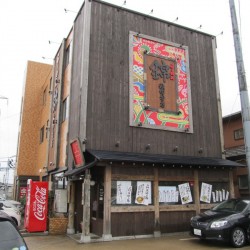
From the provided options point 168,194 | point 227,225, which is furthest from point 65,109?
point 227,225

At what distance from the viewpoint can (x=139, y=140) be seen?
13.1m

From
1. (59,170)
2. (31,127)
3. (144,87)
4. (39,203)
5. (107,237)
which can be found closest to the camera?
(107,237)

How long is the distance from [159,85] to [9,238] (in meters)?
11.1

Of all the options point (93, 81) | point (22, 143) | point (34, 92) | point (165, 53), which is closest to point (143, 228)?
point (93, 81)

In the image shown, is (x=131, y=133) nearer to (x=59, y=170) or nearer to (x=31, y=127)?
(x=59, y=170)

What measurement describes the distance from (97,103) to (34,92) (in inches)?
620

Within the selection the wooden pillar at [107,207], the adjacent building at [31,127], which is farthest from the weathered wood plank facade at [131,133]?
the adjacent building at [31,127]

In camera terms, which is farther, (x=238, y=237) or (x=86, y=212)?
(x=86, y=212)

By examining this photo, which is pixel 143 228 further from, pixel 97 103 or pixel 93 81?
pixel 93 81

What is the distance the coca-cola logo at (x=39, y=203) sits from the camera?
12.8m

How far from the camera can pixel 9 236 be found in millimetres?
4402

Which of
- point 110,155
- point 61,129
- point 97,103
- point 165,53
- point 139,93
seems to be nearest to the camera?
point 110,155

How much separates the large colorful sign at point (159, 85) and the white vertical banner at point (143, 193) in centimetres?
262

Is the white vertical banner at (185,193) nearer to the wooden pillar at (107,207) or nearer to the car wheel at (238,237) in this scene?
the wooden pillar at (107,207)
